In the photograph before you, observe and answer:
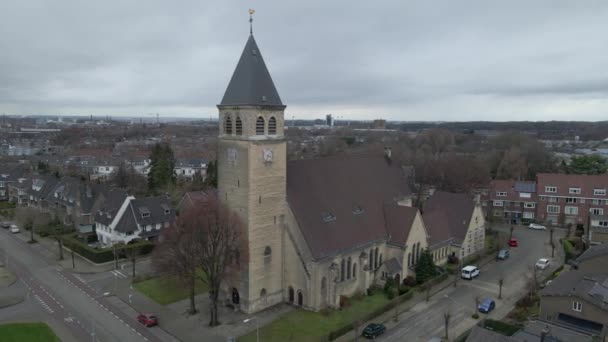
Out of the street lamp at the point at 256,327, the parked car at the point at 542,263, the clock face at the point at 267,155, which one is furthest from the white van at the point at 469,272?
the clock face at the point at 267,155

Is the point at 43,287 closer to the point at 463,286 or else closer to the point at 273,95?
the point at 273,95

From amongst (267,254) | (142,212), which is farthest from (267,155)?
(142,212)

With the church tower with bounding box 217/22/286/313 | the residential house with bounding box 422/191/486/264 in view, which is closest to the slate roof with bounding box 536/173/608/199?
the residential house with bounding box 422/191/486/264

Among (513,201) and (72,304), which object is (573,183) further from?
(72,304)

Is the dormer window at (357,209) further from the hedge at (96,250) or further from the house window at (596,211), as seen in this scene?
the house window at (596,211)

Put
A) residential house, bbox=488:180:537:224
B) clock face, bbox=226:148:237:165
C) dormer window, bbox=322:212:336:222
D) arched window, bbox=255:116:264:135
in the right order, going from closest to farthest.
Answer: arched window, bbox=255:116:264:135 < clock face, bbox=226:148:237:165 < dormer window, bbox=322:212:336:222 < residential house, bbox=488:180:537:224

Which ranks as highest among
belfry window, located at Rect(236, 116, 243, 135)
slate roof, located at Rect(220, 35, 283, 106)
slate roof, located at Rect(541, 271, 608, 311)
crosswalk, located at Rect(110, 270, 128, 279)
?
slate roof, located at Rect(220, 35, 283, 106)

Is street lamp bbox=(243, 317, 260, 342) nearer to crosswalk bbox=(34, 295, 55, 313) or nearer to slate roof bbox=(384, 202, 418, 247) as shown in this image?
slate roof bbox=(384, 202, 418, 247)

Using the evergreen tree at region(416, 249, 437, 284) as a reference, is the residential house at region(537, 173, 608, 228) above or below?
above
